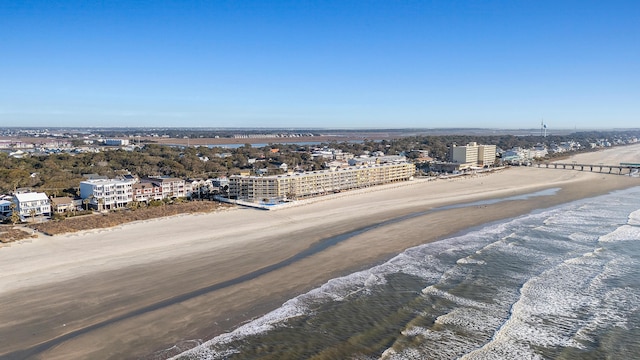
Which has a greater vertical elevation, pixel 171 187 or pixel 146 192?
pixel 171 187

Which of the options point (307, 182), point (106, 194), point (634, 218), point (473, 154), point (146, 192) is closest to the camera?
point (634, 218)

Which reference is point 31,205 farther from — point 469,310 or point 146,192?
point 469,310

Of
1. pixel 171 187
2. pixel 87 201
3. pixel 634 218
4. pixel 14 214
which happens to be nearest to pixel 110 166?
pixel 171 187

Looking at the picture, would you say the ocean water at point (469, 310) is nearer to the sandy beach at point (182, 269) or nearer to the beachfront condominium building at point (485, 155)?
the sandy beach at point (182, 269)

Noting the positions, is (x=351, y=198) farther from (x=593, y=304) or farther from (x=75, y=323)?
(x=75, y=323)

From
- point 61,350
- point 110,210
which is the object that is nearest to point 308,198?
point 110,210

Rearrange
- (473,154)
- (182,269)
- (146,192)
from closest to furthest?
(182,269)
(146,192)
(473,154)
